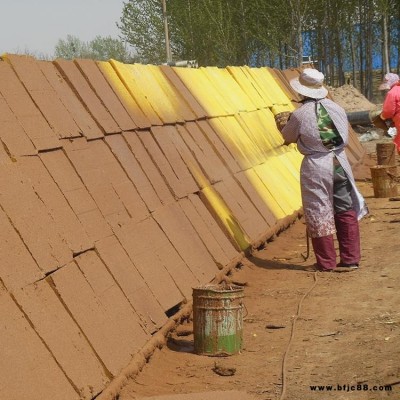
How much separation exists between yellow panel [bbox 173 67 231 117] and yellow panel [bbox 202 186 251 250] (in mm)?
1562

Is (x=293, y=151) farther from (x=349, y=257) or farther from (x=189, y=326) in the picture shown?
(x=189, y=326)

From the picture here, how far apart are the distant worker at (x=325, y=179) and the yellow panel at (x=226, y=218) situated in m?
0.69

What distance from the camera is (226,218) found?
9.25 m

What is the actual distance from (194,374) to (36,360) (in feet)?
4.68

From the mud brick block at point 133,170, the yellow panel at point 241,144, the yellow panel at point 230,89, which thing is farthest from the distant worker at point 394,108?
the mud brick block at point 133,170

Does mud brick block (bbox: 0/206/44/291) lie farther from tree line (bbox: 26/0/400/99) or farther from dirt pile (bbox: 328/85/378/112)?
tree line (bbox: 26/0/400/99)

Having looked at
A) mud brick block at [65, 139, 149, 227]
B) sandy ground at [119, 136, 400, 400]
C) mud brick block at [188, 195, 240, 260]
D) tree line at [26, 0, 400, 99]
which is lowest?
sandy ground at [119, 136, 400, 400]

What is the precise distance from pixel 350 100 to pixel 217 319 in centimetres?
2821

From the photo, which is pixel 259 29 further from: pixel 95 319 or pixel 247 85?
pixel 95 319

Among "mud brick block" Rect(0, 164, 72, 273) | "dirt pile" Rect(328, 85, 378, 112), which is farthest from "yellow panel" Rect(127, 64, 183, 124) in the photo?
"dirt pile" Rect(328, 85, 378, 112)

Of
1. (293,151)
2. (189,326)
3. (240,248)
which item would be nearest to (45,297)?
(189,326)

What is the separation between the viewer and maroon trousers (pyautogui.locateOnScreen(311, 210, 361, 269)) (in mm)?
9125

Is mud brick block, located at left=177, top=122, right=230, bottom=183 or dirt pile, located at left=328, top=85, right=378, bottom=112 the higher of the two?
dirt pile, located at left=328, top=85, right=378, bottom=112

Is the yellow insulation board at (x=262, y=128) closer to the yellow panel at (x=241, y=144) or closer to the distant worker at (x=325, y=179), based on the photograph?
the yellow panel at (x=241, y=144)
